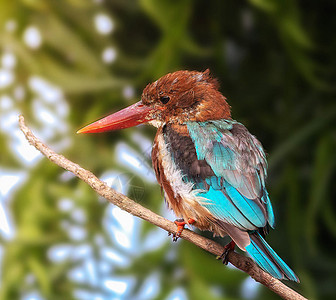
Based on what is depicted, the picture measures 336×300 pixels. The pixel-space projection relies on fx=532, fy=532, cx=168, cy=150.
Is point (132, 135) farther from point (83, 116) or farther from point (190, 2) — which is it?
point (190, 2)

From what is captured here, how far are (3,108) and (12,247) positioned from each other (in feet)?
1.16

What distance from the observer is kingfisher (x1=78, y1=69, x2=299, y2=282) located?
59cm

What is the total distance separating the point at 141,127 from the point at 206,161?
24.8 inches

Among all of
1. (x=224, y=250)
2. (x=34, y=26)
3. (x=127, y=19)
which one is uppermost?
(x=127, y=19)

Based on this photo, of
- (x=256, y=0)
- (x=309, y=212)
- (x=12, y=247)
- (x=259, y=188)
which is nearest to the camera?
(x=259, y=188)

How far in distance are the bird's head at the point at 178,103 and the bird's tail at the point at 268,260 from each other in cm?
19

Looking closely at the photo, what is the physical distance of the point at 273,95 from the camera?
130cm

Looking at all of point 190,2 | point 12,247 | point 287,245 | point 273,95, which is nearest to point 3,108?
point 12,247

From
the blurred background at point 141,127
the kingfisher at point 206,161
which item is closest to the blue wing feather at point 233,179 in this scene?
the kingfisher at point 206,161

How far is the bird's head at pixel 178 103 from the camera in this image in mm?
687

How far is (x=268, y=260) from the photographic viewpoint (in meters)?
0.53

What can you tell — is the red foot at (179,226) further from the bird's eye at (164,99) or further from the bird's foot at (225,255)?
the bird's eye at (164,99)

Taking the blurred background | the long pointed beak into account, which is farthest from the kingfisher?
the blurred background

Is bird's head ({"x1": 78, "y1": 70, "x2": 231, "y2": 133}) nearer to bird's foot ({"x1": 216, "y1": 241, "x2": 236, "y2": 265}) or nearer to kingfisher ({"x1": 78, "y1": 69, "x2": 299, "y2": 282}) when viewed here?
kingfisher ({"x1": 78, "y1": 69, "x2": 299, "y2": 282})
